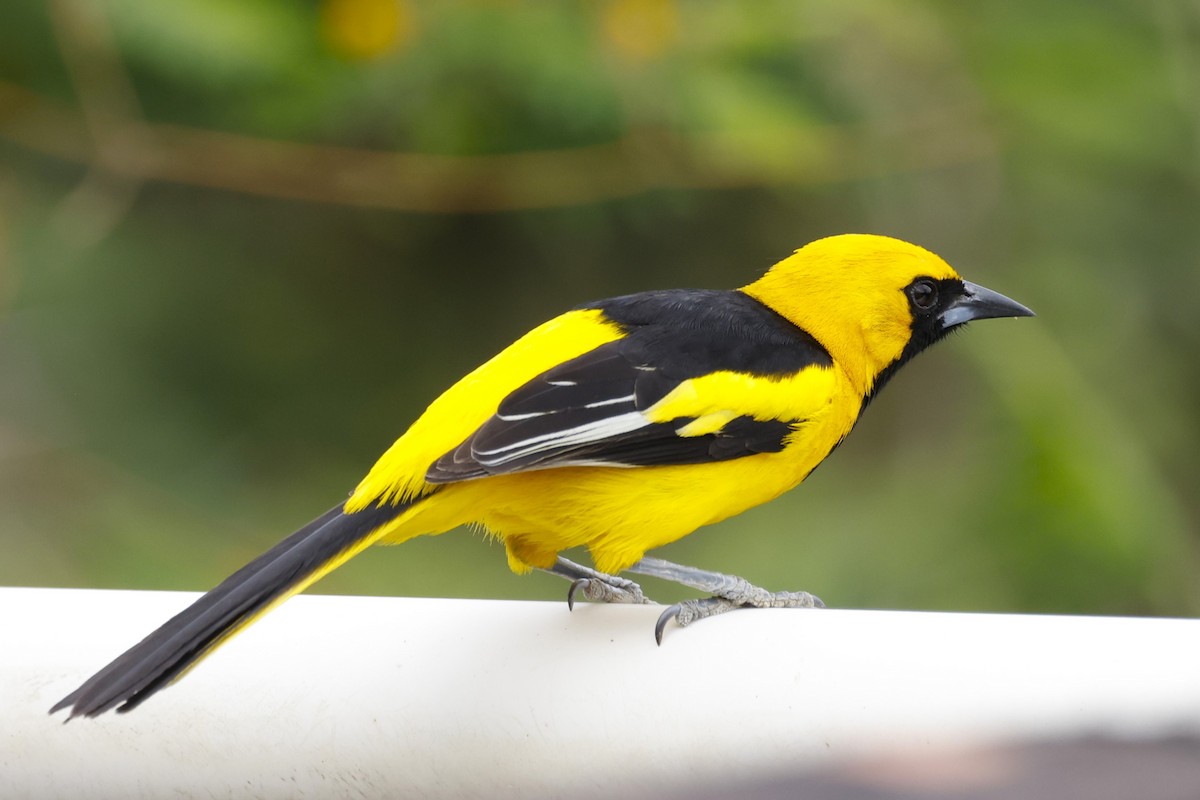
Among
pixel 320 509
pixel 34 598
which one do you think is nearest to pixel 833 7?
pixel 320 509

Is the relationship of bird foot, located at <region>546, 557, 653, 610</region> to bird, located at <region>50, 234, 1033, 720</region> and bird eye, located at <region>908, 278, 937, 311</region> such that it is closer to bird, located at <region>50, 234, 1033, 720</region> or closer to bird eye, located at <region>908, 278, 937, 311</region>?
bird, located at <region>50, 234, 1033, 720</region>

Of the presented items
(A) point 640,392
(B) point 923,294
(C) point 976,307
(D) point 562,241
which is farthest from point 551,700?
(D) point 562,241

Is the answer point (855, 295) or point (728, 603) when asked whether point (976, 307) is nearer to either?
point (855, 295)

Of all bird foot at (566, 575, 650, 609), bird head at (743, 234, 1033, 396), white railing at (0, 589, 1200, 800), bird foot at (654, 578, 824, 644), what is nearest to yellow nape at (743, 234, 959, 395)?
bird head at (743, 234, 1033, 396)

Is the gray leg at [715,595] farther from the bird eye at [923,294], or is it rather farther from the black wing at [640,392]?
the bird eye at [923,294]

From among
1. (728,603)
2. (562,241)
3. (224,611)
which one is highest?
(562,241)

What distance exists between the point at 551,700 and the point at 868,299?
1526 mm

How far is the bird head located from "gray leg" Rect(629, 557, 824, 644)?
0.57 metres

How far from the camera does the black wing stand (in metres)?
2.69

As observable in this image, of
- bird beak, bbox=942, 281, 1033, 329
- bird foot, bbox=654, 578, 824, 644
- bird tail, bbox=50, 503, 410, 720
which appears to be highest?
bird beak, bbox=942, 281, 1033, 329

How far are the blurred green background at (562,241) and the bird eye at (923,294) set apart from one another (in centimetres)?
76

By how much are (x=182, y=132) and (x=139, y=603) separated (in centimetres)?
245

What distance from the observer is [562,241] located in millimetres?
4789

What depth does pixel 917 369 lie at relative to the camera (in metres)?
4.95
